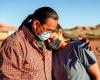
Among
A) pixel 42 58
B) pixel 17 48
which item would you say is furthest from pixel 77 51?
pixel 17 48

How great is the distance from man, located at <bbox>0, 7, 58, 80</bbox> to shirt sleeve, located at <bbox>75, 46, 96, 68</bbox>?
457 millimetres

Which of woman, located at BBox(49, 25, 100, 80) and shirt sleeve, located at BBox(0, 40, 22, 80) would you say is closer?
shirt sleeve, located at BBox(0, 40, 22, 80)

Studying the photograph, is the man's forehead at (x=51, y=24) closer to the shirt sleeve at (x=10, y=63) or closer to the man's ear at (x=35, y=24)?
the man's ear at (x=35, y=24)

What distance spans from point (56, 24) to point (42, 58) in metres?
0.52

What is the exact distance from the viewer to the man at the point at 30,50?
5.05 meters

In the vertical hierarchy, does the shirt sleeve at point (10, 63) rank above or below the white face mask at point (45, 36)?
below

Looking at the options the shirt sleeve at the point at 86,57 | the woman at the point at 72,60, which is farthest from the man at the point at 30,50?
the shirt sleeve at the point at 86,57

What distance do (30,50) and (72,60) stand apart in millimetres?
583

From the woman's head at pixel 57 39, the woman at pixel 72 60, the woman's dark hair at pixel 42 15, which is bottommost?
the woman at pixel 72 60

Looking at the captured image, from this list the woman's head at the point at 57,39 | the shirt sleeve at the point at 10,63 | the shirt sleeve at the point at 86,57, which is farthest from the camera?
the woman's head at the point at 57,39

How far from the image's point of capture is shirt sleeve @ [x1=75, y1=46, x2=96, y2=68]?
207 inches

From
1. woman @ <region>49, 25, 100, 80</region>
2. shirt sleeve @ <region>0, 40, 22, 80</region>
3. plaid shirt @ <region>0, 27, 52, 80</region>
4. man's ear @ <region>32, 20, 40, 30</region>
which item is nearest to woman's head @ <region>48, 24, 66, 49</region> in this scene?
woman @ <region>49, 25, 100, 80</region>

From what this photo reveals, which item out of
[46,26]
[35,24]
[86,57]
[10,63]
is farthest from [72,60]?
[10,63]

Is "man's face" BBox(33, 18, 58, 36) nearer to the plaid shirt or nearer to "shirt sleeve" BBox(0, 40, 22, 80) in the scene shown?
the plaid shirt
